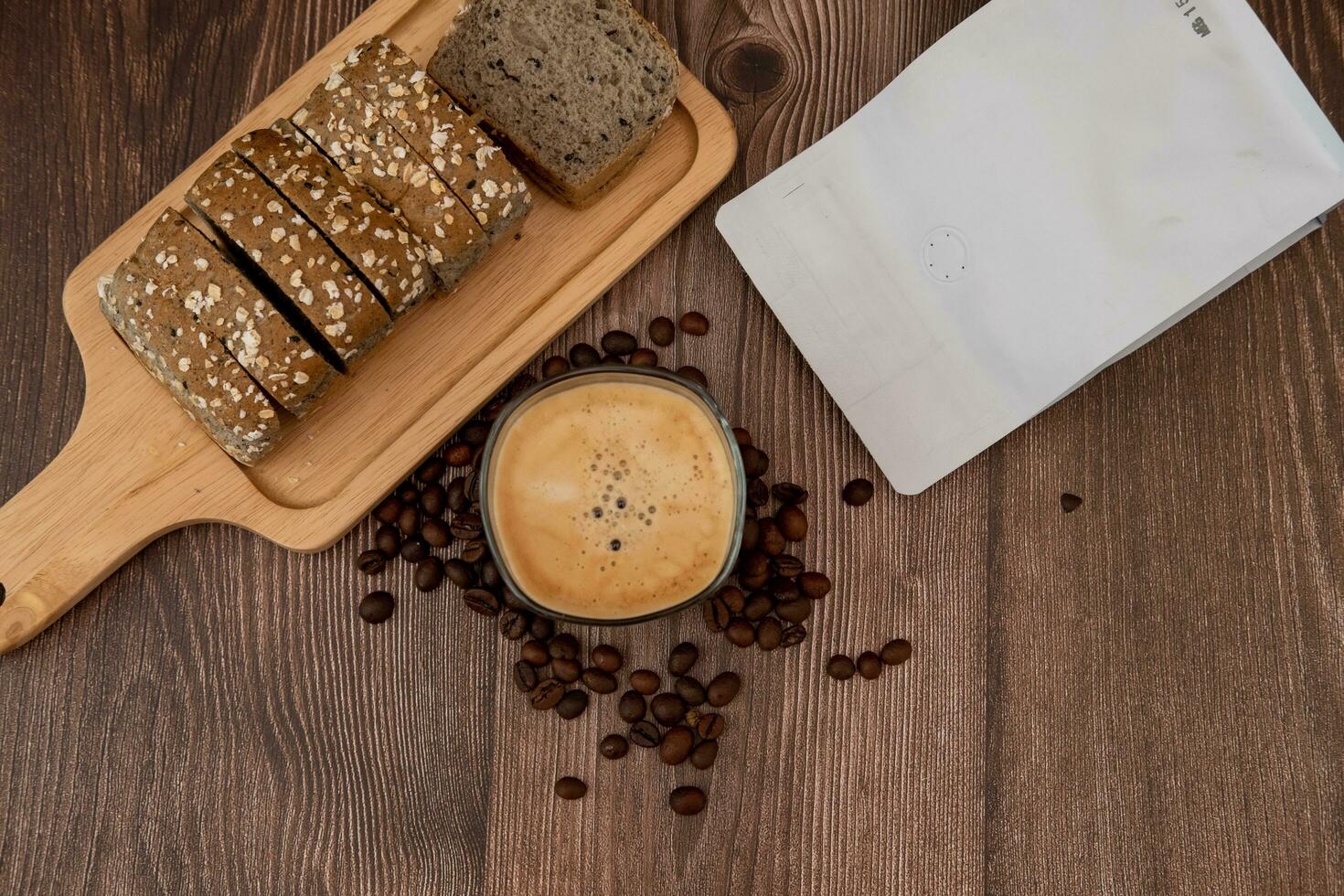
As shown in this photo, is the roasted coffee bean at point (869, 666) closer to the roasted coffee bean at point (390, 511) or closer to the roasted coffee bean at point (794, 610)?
the roasted coffee bean at point (794, 610)

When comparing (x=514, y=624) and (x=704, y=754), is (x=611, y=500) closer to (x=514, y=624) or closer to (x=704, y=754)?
(x=514, y=624)

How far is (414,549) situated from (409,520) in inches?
2.0

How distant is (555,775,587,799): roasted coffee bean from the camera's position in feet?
5.19

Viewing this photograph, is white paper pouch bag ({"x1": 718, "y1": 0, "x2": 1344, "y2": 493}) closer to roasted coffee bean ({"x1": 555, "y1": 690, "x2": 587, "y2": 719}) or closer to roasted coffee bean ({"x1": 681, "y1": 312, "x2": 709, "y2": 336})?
roasted coffee bean ({"x1": 681, "y1": 312, "x2": 709, "y2": 336})

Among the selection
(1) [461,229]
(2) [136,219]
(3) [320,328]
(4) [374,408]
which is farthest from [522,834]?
(2) [136,219]

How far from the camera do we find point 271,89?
1.63 m

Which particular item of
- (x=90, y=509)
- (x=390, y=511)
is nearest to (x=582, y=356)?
(x=390, y=511)

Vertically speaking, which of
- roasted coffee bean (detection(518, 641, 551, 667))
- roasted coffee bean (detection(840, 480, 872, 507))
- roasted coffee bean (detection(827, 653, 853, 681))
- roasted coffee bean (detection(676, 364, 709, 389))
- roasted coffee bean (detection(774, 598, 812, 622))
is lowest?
roasted coffee bean (detection(827, 653, 853, 681))

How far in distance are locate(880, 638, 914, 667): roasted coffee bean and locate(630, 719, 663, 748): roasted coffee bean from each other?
1.37 feet

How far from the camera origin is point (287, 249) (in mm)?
1343

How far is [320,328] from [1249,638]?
1.66m

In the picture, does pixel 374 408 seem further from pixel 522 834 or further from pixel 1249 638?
pixel 1249 638

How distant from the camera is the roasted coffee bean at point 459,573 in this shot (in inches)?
61.0

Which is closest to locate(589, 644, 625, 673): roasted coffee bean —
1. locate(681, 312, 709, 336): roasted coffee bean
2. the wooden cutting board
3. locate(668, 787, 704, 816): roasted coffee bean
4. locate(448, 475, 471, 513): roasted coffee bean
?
locate(668, 787, 704, 816): roasted coffee bean
